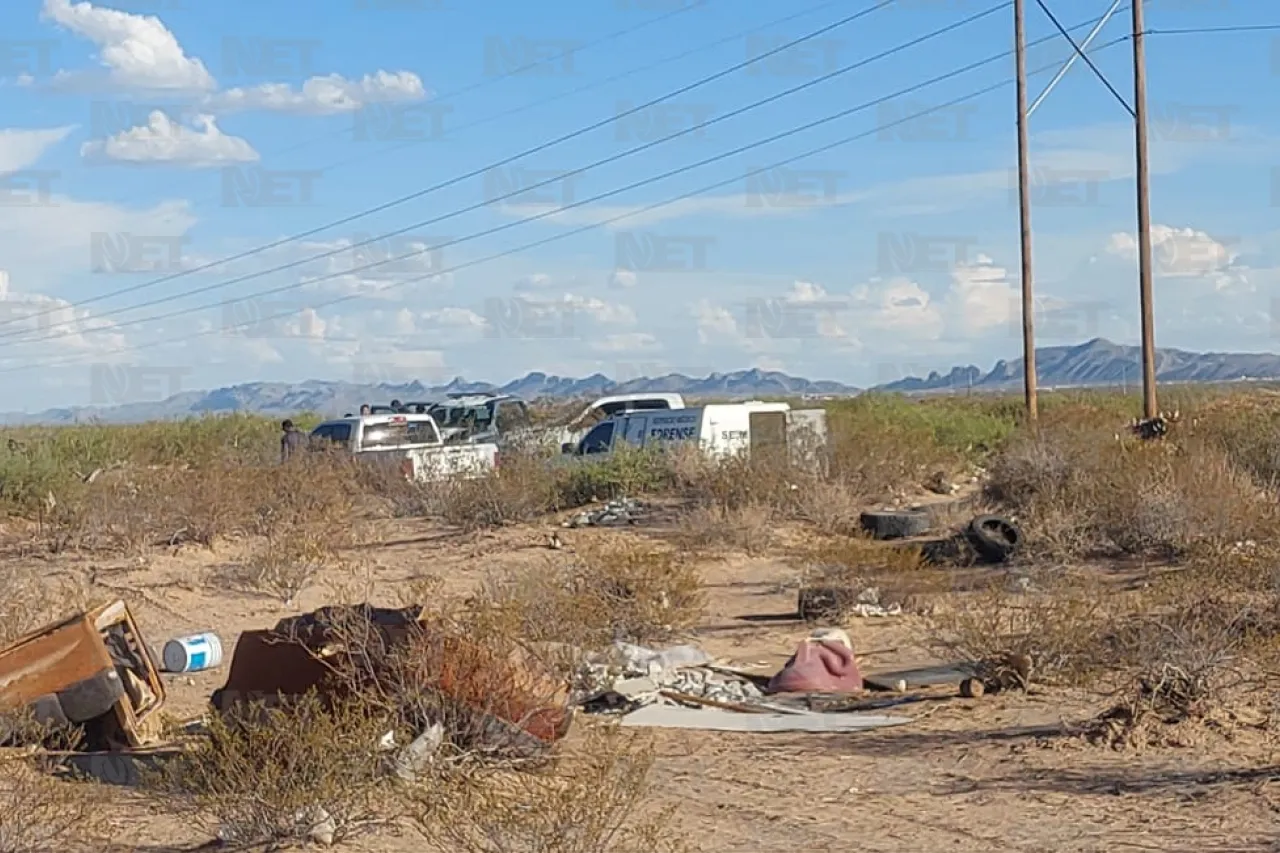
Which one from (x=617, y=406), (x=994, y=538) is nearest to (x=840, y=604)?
(x=994, y=538)

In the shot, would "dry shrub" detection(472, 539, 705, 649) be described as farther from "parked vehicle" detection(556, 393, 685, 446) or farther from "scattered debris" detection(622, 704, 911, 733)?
"parked vehicle" detection(556, 393, 685, 446)

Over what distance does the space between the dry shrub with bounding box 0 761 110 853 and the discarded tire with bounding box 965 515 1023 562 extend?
44.4 feet

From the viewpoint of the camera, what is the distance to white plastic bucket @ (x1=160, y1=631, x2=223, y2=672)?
15.0 metres

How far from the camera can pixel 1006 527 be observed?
20.8 meters

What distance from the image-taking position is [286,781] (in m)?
8.23

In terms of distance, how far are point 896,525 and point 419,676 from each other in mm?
14407

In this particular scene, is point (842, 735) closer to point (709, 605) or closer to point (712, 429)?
point (709, 605)

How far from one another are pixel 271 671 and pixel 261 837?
8.33 feet

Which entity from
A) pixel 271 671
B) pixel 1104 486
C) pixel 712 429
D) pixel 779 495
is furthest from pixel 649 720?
pixel 712 429

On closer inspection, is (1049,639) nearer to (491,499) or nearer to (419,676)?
(419,676)

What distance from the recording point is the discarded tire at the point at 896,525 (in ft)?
76.7

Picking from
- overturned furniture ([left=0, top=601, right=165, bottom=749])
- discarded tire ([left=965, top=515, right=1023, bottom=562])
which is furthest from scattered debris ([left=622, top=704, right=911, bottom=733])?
discarded tire ([left=965, top=515, right=1023, bottom=562])

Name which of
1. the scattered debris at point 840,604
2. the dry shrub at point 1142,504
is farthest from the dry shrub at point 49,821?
the dry shrub at point 1142,504

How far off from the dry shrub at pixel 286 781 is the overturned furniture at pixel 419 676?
1.14 m
